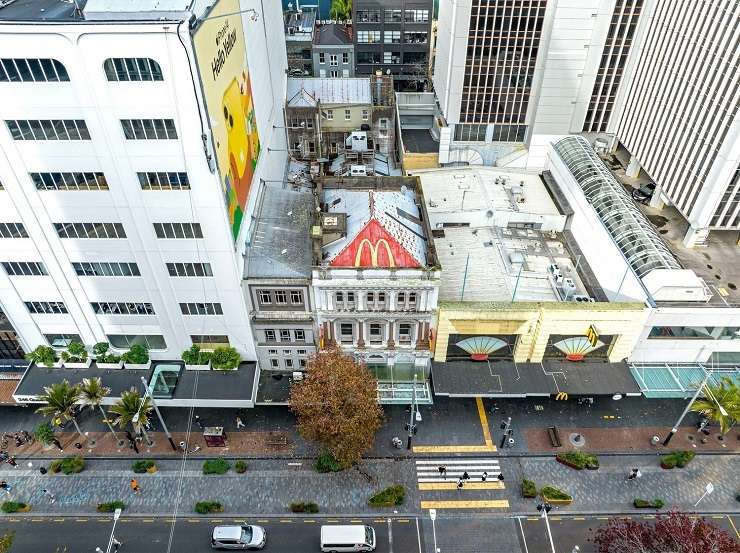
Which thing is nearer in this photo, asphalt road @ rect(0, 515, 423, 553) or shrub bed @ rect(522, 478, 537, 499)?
asphalt road @ rect(0, 515, 423, 553)

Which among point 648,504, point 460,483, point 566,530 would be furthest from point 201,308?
point 648,504

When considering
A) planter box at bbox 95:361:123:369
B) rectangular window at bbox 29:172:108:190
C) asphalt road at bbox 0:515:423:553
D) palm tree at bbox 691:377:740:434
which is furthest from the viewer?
planter box at bbox 95:361:123:369

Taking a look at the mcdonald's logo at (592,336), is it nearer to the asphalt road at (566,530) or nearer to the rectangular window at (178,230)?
the asphalt road at (566,530)

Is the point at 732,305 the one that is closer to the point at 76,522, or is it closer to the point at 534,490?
the point at 534,490

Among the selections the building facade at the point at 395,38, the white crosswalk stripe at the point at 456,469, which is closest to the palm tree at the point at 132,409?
the white crosswalk stripe at the point at 456,469

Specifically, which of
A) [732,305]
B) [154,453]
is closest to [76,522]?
[154,453]

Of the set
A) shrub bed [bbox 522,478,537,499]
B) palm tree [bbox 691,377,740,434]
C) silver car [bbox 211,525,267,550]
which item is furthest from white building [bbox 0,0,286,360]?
palm tree [bbox 691,377,740,434]

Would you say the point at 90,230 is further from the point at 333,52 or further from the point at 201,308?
the point at 333,52

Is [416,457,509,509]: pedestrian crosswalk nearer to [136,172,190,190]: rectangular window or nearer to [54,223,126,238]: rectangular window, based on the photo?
[136,172,190,190]: rectangular window
